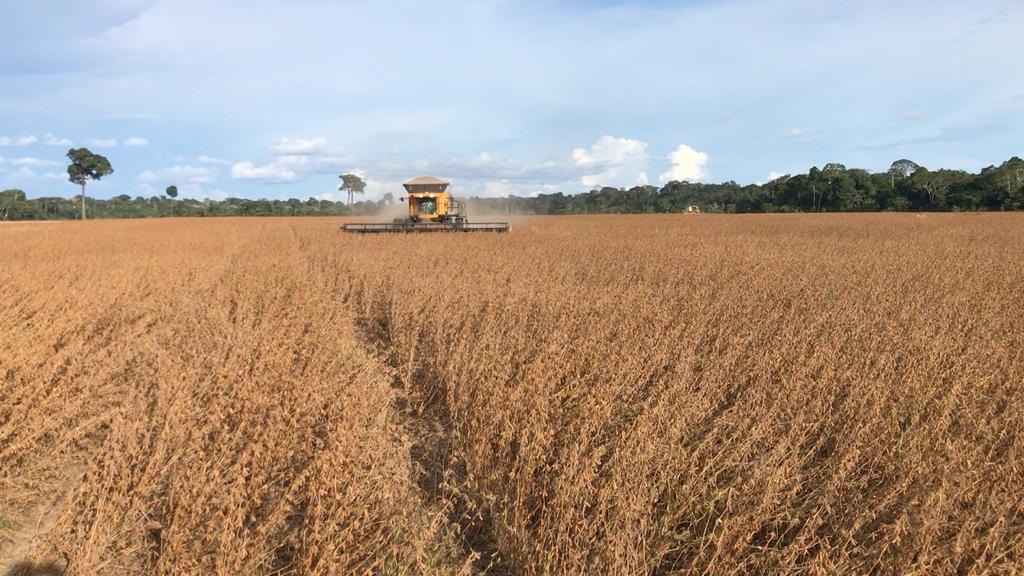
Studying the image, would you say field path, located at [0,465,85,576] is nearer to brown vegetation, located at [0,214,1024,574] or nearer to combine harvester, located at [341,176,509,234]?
brown vegetation, located at [0,214,1024,574]

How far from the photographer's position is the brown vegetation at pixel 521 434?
2625 millimetres

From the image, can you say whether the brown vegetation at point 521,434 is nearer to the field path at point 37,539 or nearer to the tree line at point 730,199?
the field path at point 37,539

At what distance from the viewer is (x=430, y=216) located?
2369 centimetres

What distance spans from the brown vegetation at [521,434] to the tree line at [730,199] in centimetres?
3354

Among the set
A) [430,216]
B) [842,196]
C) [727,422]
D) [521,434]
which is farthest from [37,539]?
[842,196]

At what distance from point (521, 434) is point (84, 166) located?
89.8m

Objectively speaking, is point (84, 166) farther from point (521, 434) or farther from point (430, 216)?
point (521, 434)

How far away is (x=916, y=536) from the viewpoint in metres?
2.38

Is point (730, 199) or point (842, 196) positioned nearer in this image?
point (842, 196)

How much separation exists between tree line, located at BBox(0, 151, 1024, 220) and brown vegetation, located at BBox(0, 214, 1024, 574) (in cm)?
3354

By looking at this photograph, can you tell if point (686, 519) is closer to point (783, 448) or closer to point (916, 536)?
point (783, 448)

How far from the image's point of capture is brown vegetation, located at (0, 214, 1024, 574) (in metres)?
2.62

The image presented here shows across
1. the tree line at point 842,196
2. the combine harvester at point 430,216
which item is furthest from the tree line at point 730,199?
the combine harvester at point 430,216

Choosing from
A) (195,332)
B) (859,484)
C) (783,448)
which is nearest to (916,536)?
(859,484)
